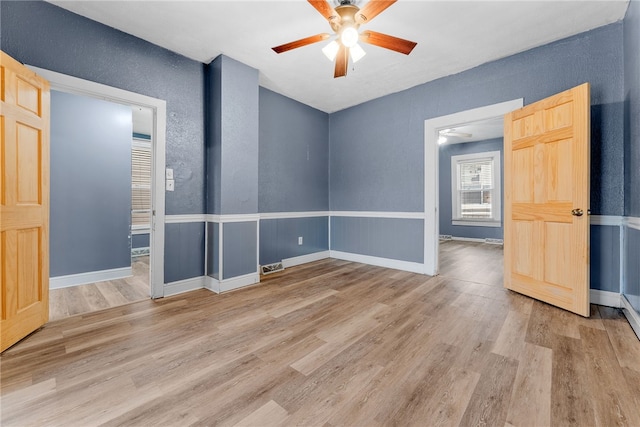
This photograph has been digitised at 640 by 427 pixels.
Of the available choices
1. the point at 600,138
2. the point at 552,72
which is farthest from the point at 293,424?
the point at 552,72

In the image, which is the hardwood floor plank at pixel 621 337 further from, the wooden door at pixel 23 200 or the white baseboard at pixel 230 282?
the wooden door at pixel 23 200

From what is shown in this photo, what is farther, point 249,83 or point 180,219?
point 249,83

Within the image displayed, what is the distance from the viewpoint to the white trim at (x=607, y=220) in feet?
8.29

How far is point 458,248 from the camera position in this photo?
19.6ft

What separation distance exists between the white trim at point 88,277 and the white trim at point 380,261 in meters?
3.23

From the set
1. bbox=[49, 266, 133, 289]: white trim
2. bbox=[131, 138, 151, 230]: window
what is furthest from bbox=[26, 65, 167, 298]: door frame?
bbox=[131, 138, 151, 230]: window

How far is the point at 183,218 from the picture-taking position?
3068 millimetres

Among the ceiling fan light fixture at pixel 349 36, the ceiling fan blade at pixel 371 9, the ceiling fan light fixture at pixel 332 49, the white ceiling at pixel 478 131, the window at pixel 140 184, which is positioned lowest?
the window at pixel 140 184

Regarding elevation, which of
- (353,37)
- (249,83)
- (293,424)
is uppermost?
(249,83)

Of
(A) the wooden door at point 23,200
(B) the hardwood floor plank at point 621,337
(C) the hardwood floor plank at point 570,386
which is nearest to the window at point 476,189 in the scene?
(B) the hardwood floor plank at point 621,337

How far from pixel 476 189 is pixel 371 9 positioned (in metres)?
6.46

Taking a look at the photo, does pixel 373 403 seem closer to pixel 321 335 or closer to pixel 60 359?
pixel 321 335

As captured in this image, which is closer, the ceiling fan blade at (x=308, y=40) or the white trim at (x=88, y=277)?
the ceiling fan blade at (x=308, y=40)

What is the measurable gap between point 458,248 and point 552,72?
3967mm
